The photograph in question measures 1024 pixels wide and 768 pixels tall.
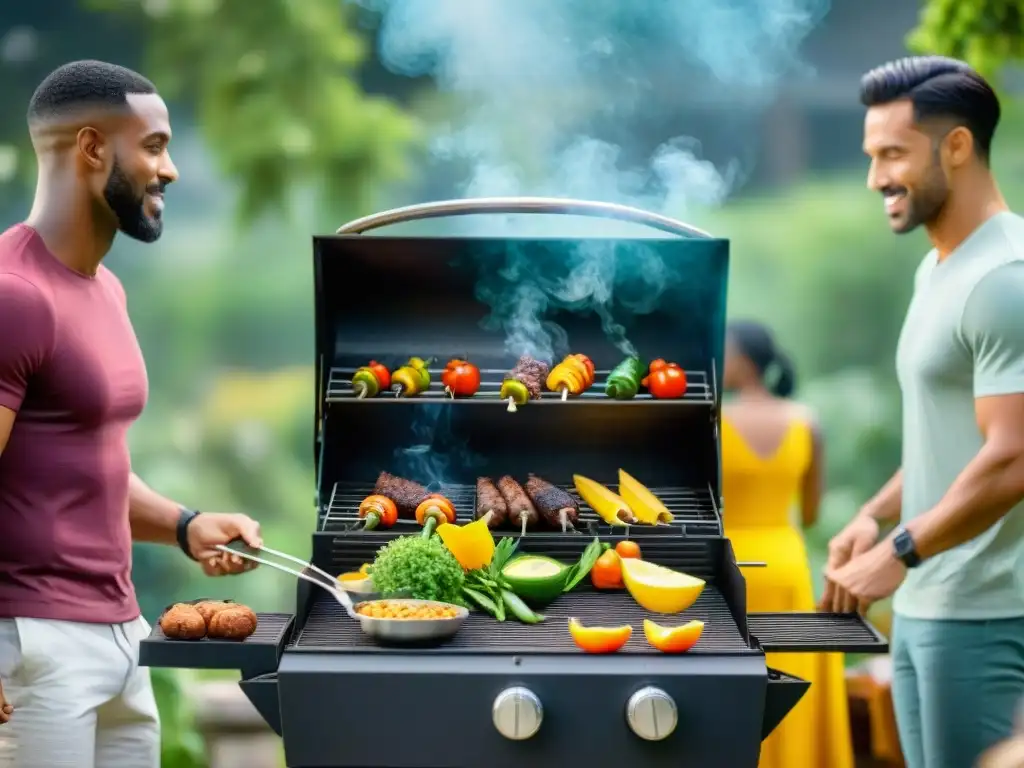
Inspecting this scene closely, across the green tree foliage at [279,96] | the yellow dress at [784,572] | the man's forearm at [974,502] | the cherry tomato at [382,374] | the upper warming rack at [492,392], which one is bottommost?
the yellow dress at [784,572]

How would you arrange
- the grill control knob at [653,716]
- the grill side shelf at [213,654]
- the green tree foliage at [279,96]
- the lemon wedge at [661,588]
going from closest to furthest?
the grill control knob at [653,716] < the grill side shelf at [213,654] < the lemon wedge at [661,588] < the green tree foliage at [279,96]

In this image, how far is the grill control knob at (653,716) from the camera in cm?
236

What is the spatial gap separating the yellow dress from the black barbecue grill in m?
0.78

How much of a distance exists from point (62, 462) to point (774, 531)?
2437 mm

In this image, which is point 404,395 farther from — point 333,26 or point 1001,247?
point 333,26

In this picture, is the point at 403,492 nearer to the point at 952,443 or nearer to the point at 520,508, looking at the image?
the point at 520,508

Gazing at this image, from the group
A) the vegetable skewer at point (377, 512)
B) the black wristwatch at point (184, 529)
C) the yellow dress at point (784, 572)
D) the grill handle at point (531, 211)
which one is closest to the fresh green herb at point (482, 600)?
the vegetable skewer at point (377, 512)

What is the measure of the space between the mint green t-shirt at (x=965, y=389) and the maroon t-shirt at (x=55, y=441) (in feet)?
6.71

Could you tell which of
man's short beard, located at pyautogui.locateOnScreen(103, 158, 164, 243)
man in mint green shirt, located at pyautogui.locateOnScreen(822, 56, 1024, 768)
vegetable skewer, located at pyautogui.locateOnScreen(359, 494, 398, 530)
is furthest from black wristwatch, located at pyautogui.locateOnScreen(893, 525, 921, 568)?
man's short beard, located at pyautogui.locateOnScreen(103, 158, 164, 243)

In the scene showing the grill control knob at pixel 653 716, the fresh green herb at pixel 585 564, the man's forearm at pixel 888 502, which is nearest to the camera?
the grill control knob at pixel 653 716

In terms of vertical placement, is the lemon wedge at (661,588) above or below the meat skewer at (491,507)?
below

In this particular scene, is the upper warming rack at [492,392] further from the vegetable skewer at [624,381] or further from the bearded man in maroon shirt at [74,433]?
the bearded man in maroon shirt at [74,433]

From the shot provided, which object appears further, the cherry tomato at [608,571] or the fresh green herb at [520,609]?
the cherry tomato at [608,571]

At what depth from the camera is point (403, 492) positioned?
3168mm
